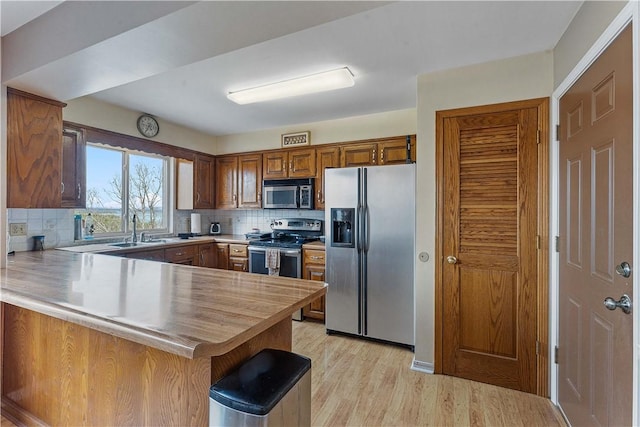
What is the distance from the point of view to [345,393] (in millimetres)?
2088

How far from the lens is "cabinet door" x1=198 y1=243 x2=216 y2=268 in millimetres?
3887

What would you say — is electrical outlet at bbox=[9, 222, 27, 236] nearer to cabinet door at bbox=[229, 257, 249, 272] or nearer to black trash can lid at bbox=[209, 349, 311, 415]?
cabinet door at bbox=[229, 257, 249, 272]

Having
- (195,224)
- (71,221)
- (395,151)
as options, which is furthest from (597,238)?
(195,224)

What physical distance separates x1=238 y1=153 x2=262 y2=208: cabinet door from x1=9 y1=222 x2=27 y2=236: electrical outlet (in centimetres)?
228

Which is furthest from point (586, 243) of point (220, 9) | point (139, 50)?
point (139, 50)

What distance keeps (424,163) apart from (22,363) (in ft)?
9.34

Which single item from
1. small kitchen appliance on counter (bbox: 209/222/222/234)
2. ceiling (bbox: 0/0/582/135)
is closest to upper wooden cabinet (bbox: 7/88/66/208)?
ceiling (bbox: 0/0/582/135)

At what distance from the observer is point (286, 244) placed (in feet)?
12.0

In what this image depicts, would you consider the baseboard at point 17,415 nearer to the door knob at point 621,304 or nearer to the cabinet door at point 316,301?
the cabinet door at point 316,301

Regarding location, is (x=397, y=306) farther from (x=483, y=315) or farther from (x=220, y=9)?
(x=220, y=9)

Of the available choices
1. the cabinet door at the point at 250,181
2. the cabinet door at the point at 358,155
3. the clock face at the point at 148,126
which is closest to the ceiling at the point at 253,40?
the clock face at the point at 148,126

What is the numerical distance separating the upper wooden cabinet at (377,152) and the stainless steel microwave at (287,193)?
57 centimetres

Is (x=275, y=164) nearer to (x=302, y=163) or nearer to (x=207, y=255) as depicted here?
(x=302, y=163)

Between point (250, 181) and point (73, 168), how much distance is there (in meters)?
1.98
